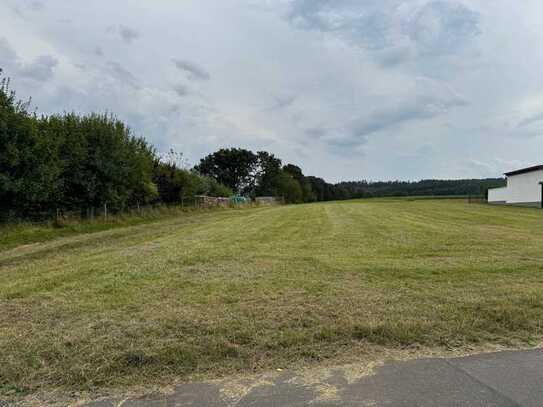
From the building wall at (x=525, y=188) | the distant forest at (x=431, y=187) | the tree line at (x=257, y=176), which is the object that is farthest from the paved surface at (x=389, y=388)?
the tree line at (x=257, y=176)

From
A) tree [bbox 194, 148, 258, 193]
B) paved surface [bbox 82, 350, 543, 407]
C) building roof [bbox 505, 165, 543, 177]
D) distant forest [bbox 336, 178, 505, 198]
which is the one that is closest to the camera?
paved surface [bbox 82, 350, 543, 407]

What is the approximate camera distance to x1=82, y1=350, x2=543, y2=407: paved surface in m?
2.65

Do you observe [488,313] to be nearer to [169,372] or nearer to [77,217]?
[169,372]

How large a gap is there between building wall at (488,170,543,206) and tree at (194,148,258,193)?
56807 mm

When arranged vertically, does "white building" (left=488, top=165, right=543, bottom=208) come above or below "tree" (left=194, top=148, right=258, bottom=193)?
below

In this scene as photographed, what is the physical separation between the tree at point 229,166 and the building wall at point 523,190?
5681cm

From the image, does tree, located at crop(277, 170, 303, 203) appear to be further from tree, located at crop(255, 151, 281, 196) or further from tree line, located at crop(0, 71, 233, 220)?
tree line, located at crop(0, 71, 233, 220)

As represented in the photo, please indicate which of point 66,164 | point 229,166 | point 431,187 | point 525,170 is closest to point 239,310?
point 66,164

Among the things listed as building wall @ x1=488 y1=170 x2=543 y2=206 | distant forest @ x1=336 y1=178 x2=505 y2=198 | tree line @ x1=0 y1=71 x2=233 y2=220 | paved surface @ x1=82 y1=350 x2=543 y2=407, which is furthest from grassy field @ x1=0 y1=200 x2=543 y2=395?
distant forest @ x1=336 y1=178 x2=505 y2=198

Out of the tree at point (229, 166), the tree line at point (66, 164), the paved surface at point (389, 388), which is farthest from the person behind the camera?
the tree at point (229, 166)

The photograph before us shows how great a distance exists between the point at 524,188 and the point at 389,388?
42.7m

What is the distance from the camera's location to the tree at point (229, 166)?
290 ft

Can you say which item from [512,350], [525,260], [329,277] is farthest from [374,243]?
[512,350]

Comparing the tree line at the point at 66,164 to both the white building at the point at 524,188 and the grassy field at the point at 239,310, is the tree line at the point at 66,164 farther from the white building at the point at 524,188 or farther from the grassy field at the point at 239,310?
the white building at the point at 524,188
